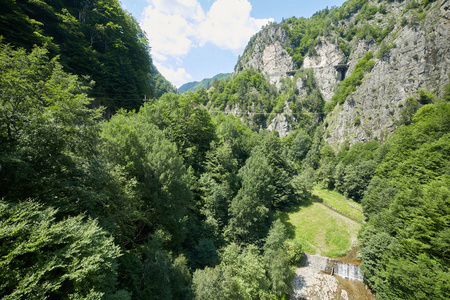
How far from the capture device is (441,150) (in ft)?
81.6

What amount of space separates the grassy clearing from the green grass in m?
0.51

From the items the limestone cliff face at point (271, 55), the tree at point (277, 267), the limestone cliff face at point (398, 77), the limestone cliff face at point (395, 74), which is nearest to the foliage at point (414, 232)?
the tree at point (277, 267)

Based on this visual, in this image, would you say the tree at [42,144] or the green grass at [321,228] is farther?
the green grass at [321,228]

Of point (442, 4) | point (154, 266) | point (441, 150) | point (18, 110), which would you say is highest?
point (442, 4)

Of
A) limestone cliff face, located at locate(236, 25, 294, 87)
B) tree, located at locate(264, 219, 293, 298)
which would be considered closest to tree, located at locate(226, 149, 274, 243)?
tree, located at locate(264, 219, 293, 298)

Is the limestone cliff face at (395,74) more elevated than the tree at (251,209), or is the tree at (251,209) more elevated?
the limestone cliff face at (395,74)

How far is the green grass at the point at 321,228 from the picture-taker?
29833 millimetres

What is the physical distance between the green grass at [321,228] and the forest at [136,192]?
3.82m

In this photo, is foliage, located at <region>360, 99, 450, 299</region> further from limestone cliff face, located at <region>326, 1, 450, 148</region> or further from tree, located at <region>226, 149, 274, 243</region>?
limestone cliff face, located at <region>326, 1, 450, 148</region>

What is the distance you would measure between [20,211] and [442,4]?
319ft

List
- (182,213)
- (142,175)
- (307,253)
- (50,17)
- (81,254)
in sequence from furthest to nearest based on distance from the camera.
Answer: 1. (307,253)
2. (50,17)
3. (182,213)
4. (142,175)
5. (81,254)

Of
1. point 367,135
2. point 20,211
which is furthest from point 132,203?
point 367,135

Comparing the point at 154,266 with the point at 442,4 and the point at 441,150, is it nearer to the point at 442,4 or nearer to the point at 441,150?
the point at 441,150

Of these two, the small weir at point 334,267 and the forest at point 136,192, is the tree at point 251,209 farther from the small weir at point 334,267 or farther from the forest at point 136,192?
the small weir at point 334,267
